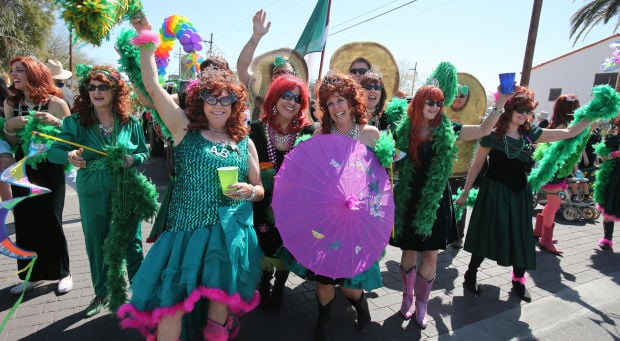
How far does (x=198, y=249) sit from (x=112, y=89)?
1.57m

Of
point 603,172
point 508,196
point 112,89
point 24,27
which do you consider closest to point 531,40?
point 603,172

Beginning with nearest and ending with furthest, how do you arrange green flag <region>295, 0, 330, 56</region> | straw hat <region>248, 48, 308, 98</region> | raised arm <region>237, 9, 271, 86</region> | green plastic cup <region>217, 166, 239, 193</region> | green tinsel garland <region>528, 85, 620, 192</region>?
green plastic cup <region>217, 166, 239, 193</region> → raised arm <region>237, 9, 271, 86</region> → green tinsel garland <region>528, 85, 620, 192</region> → straw hat <region>248, 48, 308, 98</region> → green flag <region>295, 0, 330, 56</region>

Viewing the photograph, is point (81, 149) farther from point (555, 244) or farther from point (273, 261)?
point (555, 244)

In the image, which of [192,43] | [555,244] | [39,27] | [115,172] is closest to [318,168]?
[115,172]

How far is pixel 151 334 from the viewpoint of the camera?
89.1 inches

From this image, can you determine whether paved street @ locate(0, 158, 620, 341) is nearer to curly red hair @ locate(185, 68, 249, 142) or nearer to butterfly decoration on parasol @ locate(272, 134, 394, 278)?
butterfly decoration on parasol @ locate(272, 134, 394, 278)

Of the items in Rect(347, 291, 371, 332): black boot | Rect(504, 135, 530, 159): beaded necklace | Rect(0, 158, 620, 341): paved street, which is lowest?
Rect(0, 158, 620, 341): paved street

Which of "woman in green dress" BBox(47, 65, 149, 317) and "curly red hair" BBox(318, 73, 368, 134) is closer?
"curly red hair" BBox(318, 73, 368, 134)

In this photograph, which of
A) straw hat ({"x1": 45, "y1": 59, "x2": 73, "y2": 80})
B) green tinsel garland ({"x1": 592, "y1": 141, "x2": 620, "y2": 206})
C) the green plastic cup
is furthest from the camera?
green tinsel garland ({"x1": 592, "y1": 141, "x2": 620, "y2": 206})

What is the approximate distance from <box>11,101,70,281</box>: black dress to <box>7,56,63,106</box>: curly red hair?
3.0 inches

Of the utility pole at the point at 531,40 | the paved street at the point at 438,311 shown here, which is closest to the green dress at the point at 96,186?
the paved street at the point at 438,311

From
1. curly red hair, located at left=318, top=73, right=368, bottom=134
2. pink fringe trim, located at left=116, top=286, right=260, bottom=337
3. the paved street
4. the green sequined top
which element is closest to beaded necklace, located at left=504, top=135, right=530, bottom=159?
the paved street

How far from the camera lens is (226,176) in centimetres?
206

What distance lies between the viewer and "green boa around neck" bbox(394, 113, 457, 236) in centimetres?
294
